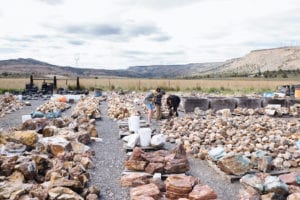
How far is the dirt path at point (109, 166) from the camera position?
231 inches

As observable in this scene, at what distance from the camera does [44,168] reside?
644cm

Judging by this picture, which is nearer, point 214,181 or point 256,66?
point 214,181

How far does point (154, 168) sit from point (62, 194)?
1949 mm

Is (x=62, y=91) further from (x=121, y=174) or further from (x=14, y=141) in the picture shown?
(x=121, y=174)

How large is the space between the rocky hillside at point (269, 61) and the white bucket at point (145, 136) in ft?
342

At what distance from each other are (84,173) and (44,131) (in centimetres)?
341

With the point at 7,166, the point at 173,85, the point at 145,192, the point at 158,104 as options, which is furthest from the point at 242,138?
the point at 173,85

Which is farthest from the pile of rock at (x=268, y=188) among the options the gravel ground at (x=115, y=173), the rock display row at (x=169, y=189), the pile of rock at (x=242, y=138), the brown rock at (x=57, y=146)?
the brown rock at (x=57, y=146)

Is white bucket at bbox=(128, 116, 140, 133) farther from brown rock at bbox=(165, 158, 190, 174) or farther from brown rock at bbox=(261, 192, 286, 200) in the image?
brown rock at bbox=(261, 192, 286, 200)

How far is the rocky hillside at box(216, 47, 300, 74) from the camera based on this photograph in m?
112

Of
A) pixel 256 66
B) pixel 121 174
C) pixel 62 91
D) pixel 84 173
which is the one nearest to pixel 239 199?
pixel 121 174

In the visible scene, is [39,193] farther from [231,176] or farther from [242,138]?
[242,138]

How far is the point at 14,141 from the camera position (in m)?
7.98

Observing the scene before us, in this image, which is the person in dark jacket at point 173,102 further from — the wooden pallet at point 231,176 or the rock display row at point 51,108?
the wooden pallet at point 231,176
